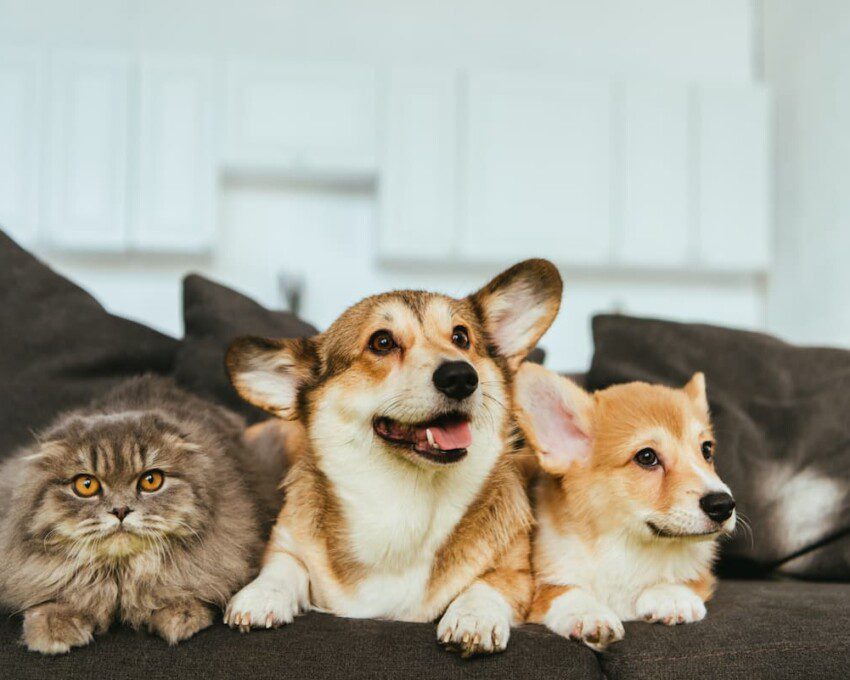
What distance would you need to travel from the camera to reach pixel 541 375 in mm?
1589

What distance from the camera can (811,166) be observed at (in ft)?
15.8

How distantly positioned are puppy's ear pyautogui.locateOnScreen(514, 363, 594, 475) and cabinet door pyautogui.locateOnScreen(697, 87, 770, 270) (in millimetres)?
3866

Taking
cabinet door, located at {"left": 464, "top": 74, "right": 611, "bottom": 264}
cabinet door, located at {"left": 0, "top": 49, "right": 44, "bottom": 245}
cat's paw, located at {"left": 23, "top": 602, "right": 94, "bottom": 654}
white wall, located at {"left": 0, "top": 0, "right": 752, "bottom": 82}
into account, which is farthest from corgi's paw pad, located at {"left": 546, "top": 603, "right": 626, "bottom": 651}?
white wall, located at {"left": 0, "top": 0, "right": 752, "bottom": 82}

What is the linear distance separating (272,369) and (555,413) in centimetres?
62

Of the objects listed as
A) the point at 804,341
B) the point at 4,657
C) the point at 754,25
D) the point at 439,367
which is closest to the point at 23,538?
the point at 4,657

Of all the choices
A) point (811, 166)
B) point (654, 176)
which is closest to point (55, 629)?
point (654, 176)

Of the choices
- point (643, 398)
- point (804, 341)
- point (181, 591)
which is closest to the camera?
point (181, 591)

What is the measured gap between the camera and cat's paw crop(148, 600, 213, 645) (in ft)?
4.00

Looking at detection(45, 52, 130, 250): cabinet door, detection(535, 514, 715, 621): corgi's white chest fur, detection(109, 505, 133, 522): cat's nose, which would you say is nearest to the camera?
detection(109, 505, 133, 522): cat's nose

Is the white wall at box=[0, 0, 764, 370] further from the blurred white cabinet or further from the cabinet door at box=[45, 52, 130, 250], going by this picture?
the blurred white cabinet

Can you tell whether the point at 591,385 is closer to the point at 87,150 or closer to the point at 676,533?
the point at 676,533

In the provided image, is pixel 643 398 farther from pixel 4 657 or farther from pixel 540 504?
pixel 4 657

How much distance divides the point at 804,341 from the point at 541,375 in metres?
4.05

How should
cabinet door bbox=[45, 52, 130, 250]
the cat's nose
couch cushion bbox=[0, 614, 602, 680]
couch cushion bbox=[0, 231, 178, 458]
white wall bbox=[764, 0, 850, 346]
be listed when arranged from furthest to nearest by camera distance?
cabinet door bbox=[45, 52, 130, 250]
white wall bbox=[764, 0, 850, 346]
couch cushion bbox=[0, 231, 178, 458]
the cat's nose
couch cushion bbox=[0, 614, 602, 680]
